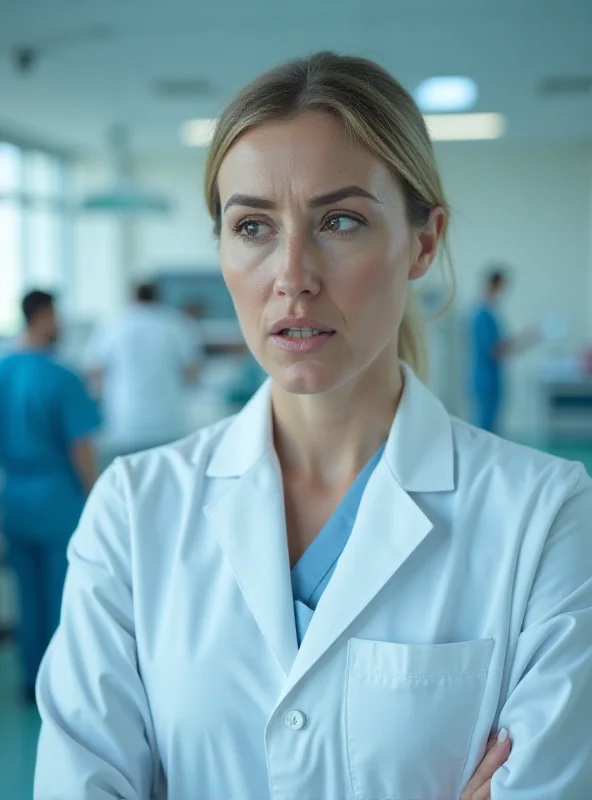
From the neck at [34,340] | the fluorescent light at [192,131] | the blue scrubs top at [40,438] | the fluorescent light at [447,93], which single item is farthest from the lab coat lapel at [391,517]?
the fluorescent light at [192,131]

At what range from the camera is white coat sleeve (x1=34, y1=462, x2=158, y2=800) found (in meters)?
0.97

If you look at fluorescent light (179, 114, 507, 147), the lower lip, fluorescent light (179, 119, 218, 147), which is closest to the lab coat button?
the lower lip

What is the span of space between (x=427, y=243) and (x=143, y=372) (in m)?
3.43

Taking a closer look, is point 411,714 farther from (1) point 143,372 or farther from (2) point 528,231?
(2) point 528,231

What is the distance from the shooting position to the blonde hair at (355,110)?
3.34 ft

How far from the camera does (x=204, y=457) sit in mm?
1183

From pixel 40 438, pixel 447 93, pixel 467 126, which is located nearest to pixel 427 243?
pixel 40 438

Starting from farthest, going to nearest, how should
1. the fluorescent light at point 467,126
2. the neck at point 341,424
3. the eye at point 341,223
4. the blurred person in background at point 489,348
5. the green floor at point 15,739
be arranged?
the fluorescent light at point 467,126 < the blurred person in background at point 489,348 < the green floor at point 15,739 < the neck at point 341,424 < the eye at point 341,223

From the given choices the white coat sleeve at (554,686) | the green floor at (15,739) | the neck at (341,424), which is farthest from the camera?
the green floor at (15,739)

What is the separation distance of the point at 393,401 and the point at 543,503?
258mm

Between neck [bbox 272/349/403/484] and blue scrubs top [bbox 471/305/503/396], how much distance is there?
210 inches

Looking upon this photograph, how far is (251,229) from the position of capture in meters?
1.05

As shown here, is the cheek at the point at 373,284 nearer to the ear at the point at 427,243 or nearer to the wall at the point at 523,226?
the ear at the point at 427,243

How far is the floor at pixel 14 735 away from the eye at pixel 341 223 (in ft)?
6.77
